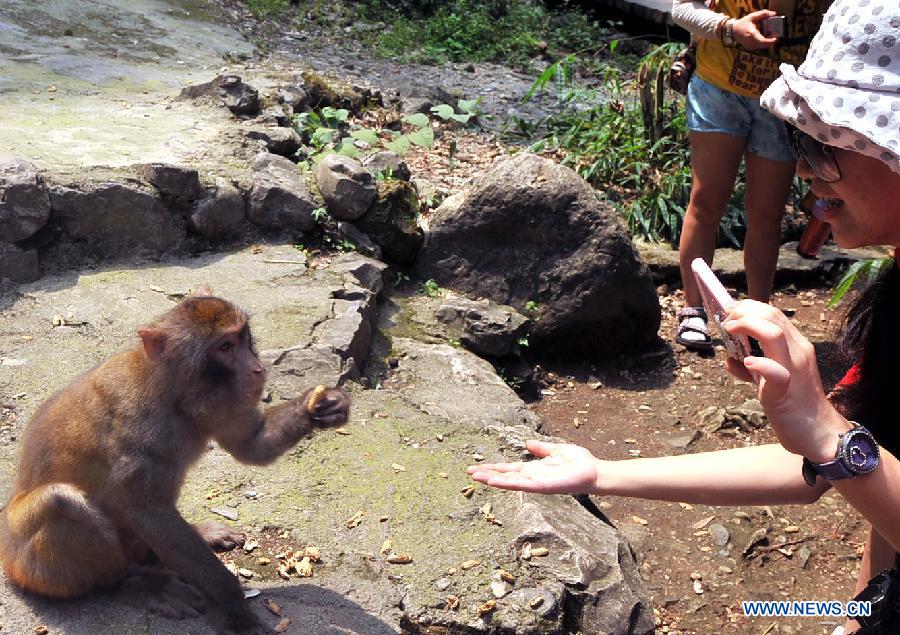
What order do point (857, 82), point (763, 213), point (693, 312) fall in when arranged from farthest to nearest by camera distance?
point (693, 312) < point (763, 213) < point (857, 82)

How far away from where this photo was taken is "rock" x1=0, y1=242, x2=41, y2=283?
4828mm

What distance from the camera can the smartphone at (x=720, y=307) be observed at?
2.04 metres

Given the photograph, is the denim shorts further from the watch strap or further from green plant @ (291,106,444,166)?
the watch strap

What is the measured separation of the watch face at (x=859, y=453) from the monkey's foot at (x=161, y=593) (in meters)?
2.01

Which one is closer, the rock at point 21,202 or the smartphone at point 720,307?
the smartphone at point 720,307

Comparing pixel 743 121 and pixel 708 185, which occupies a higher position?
pixel 743 121

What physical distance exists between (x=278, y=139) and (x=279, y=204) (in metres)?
0.90

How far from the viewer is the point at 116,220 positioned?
517 centimetres

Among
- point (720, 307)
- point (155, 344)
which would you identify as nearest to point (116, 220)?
point (155, 344)

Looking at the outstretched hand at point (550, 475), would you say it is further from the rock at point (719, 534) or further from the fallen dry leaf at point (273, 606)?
the rock at point (719, 534)

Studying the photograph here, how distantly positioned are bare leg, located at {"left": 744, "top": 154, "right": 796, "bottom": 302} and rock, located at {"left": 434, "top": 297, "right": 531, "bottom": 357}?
1.35 meters

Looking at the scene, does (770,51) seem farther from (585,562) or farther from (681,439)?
(585,562)

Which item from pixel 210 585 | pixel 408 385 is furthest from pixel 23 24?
pixel 210 585

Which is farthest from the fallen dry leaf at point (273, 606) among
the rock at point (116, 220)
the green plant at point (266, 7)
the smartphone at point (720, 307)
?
the green plant at point (266, 7)
